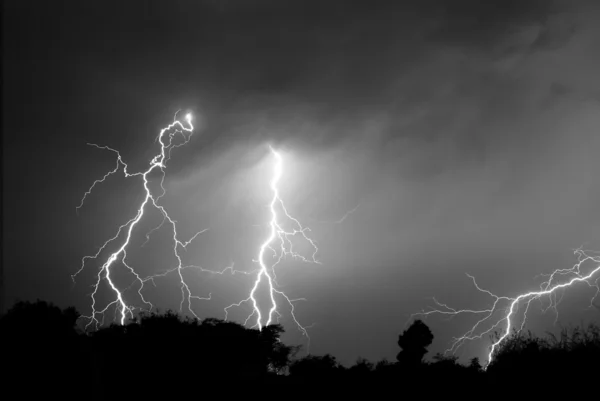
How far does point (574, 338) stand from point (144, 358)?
10.1 meters

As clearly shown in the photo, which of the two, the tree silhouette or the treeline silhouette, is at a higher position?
the tree silhouette

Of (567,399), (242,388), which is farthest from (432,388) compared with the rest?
(242,388)

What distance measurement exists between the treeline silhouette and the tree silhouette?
0.09 feet

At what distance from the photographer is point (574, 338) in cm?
839

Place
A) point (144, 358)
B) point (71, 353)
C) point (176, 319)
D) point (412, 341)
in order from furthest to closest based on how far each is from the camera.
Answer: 1. point (176, 319)
2. point (412, 341)
3. point (144, 358)
4. point (71, 353)

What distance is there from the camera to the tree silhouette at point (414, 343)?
1056 centimetres

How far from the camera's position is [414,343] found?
10750 mm

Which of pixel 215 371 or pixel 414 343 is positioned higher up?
pixel 414 343

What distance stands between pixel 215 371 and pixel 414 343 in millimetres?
5692

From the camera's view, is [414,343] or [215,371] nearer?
[215,371]

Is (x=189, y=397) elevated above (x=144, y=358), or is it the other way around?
(x=144, y=358)

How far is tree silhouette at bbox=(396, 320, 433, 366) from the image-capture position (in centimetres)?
1056

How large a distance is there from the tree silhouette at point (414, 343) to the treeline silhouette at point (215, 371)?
0.03 metres

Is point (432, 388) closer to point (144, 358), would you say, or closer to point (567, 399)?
point (567, 399)
